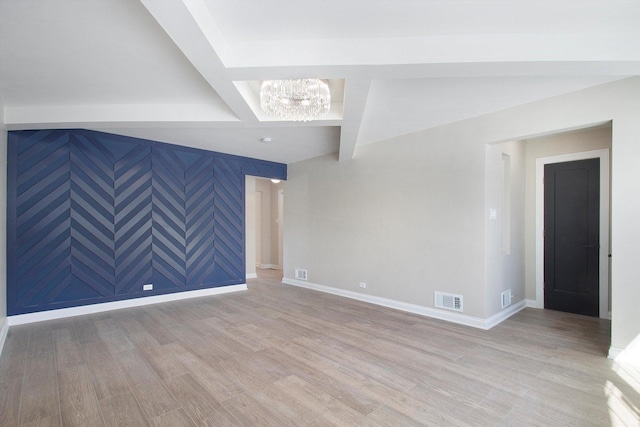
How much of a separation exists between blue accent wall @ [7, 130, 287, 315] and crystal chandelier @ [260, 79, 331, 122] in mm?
2812

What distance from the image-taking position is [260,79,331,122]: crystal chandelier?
2945 millimetres

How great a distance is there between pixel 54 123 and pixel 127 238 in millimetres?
1826

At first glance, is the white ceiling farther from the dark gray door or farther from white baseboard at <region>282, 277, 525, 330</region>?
white baseboard at <region>282, 277, 525, 330</region>

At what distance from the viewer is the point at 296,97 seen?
118 inches

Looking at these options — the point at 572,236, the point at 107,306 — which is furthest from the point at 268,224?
the point at 572,236

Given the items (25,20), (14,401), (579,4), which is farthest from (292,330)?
(579,4)

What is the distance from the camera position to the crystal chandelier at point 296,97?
295cm

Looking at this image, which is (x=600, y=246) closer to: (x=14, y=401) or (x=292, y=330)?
(x=292, y=330)

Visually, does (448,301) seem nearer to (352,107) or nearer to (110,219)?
(352,107)

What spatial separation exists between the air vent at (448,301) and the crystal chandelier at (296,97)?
282 cm

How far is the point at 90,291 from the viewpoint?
171 inches

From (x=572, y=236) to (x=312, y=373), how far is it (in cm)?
421

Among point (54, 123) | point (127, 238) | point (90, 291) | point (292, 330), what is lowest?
point (292, 330)

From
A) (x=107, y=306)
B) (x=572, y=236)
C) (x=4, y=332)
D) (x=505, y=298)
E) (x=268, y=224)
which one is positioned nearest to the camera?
(x=4, y=332)
